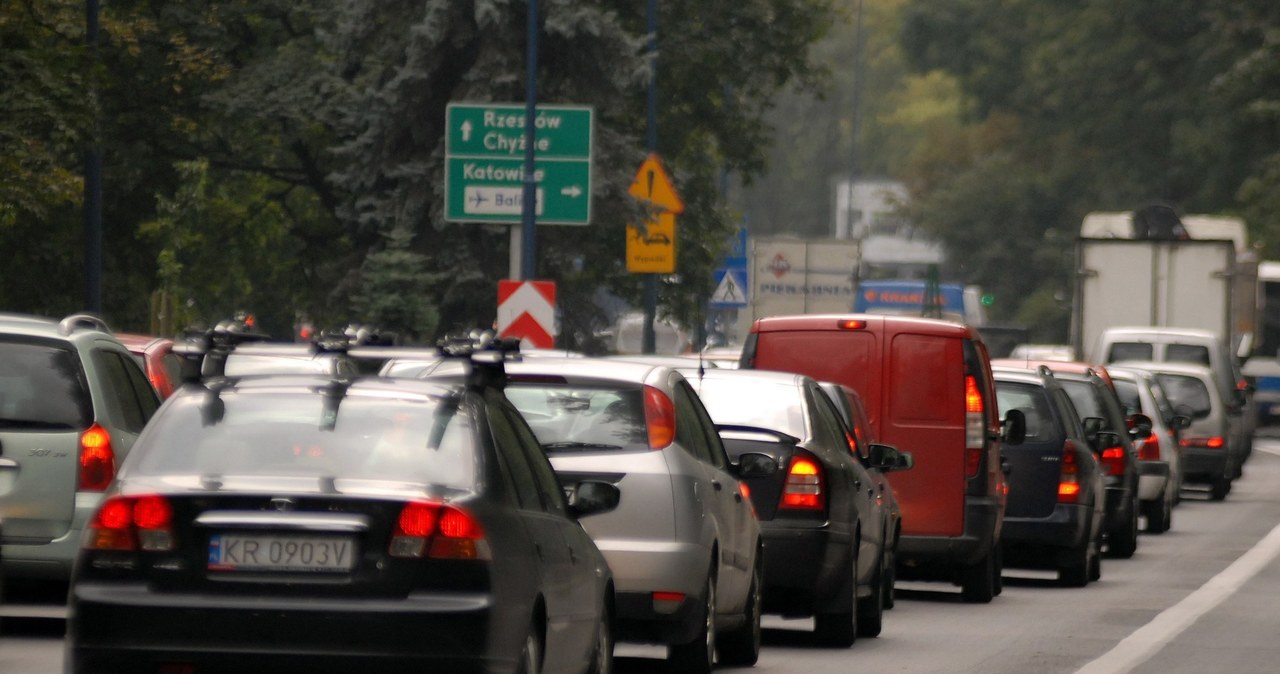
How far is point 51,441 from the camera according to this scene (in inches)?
513

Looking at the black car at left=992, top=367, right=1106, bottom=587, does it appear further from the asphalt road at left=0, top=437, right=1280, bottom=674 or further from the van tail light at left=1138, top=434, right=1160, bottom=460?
the van tail light at left=1138, top=434, right=1160, bottom=460

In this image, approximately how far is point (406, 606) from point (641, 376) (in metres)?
3.81

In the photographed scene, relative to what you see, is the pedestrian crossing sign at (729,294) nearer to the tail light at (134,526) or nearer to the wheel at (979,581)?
the wheel at (979,581)

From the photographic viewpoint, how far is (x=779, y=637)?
15.1m

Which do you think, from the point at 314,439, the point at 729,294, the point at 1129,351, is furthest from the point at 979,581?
the point at 729,294

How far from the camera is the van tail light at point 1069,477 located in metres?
19.2

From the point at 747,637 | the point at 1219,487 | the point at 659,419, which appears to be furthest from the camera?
the point at 1219,487

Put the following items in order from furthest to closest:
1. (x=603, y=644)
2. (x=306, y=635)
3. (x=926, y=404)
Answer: (x=926, y=404)
(x=603, y=644)
(x=306, y=635)

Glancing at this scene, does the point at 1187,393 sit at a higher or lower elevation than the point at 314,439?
lower

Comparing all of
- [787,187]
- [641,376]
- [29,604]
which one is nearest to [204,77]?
[29,604]

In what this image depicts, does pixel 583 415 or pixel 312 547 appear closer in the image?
pixel 312 547

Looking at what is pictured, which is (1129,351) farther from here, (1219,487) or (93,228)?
(93,228)

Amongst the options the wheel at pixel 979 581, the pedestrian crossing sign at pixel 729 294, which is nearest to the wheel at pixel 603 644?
the wheel at pixel 979 581

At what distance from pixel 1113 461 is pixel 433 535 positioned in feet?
47.8
